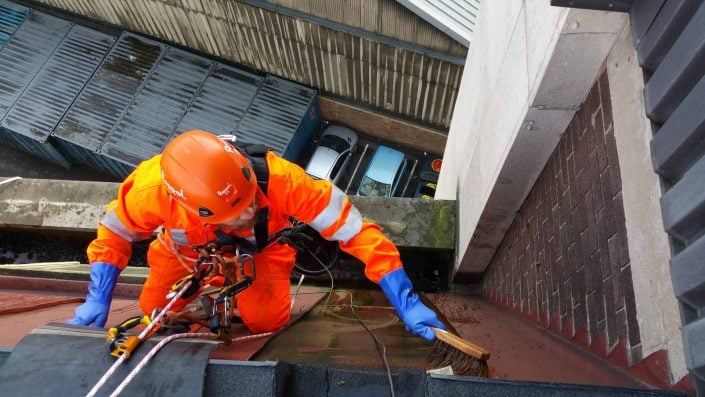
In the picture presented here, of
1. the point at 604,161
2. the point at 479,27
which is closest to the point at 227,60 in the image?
the point at 479,27

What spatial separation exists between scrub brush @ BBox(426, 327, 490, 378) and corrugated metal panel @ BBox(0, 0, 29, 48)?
12.1m

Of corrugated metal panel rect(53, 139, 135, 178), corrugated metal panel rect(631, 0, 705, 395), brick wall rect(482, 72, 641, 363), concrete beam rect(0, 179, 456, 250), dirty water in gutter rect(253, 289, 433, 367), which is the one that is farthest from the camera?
corrugated metal panel rect(53, 139, 135, 178)

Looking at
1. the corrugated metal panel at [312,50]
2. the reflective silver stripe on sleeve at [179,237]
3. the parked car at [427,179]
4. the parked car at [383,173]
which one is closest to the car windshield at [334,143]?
the parked car at [383,173]

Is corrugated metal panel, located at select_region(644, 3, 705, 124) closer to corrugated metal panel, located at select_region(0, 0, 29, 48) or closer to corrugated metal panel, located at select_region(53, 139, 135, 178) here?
corrugated metal panel, located at select_region(53, 139, 135, 178)

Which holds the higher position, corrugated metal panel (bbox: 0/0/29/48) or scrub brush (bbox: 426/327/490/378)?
corrugated metal panel (bbox: 0/0/29/48)

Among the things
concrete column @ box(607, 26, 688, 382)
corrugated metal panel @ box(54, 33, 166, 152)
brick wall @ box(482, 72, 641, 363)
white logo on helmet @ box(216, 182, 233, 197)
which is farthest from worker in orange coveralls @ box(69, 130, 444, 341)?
corrugated metal panel @ box(54, 33, 166, 152)

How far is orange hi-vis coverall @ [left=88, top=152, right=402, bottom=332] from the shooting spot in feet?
9.27

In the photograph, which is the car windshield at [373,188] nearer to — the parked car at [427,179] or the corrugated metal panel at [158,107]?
the parked car at [427,179]

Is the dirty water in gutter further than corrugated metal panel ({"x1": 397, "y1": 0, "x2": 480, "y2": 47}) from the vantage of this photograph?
No

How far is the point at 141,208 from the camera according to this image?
2.87m

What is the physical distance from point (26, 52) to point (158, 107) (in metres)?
3.21

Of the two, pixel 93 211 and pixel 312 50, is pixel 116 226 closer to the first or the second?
pixel 93 211

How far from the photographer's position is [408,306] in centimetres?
274

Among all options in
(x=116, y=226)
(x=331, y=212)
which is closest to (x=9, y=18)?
(x=116, y=226)
